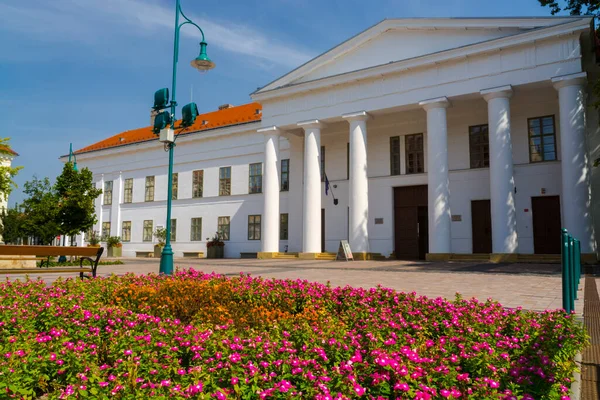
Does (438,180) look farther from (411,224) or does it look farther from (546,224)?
(546,224)

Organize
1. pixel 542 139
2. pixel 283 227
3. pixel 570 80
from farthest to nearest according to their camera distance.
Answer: pixel 283 227 → pixel 542 139 → pixel 570 80

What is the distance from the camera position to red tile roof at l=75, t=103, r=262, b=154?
35469mm

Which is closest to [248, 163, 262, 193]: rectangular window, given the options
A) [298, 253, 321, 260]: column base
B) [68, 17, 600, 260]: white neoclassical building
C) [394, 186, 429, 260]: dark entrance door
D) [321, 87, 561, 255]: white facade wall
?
[68, 17, 600, 260]: white neoclassical building

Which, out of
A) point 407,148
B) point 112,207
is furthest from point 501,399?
point 112,207

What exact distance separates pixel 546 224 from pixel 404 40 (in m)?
12.3

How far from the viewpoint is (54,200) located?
24844mm

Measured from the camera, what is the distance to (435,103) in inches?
913

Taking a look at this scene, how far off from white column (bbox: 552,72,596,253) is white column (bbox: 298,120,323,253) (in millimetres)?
12526

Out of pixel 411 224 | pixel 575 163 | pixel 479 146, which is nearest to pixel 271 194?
pixel 411 224

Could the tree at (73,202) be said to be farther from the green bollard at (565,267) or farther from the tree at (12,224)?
the tree at (12,224)

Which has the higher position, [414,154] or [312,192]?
[414,154]

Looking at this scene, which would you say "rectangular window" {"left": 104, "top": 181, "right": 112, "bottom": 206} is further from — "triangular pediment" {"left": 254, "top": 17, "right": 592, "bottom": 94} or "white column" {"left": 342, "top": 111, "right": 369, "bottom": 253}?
"white column" {"left": 342, "top": 111, "right": 369, "bottom": 253}

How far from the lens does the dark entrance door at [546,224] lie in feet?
73.9

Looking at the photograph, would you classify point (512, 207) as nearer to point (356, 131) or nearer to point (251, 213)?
point (356, 131)
